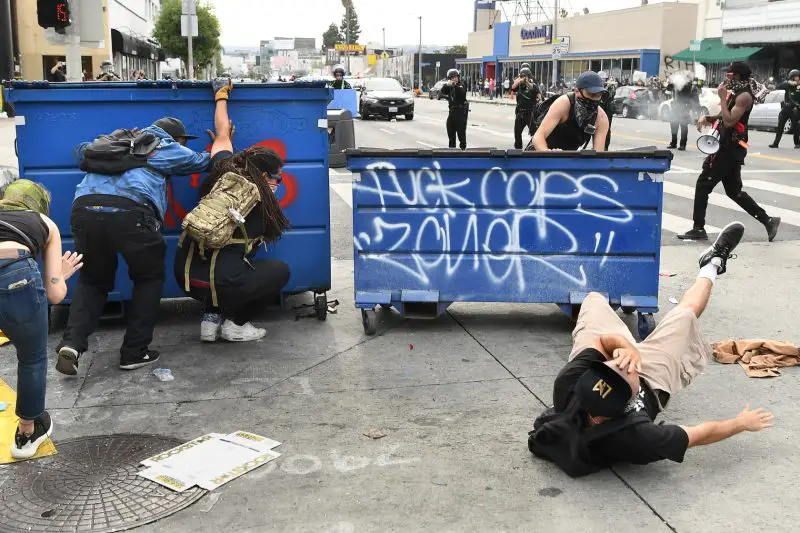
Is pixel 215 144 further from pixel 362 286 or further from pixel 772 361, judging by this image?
pixel 772 361

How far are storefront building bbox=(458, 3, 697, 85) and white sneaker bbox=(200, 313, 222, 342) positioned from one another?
4858cm

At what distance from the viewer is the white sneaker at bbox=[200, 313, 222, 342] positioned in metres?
6.05

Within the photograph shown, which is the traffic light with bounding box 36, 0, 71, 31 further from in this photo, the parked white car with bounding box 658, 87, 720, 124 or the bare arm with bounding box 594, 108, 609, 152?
the parked white car with bounding box 658, 87, 720, 124

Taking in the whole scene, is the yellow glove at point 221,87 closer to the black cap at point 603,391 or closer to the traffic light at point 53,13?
the black cap at point 603,391

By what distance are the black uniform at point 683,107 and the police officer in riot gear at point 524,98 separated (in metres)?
3.52

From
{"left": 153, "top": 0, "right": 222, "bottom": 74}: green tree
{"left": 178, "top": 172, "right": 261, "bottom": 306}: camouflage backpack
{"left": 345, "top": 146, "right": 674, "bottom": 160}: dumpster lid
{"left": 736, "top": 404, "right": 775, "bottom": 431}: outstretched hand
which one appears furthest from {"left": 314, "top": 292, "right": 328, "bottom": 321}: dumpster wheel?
{"left": 153, "top": 0, "right": 222, "bottom": 74}: green tree

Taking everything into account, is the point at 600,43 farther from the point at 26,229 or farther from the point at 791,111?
the point at 26,229

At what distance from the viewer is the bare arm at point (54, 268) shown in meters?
4.03

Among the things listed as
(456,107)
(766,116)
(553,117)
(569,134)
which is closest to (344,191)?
(456,107)

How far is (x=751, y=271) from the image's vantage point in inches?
326

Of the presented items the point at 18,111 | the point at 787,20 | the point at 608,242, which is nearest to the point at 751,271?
the point at 608,242

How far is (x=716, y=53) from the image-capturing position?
4747cm

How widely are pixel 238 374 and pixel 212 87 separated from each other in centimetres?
207

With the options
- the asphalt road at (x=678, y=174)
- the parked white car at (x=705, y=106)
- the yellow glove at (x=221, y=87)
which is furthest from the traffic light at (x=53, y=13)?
the parked white car at (x=705, y=106)
